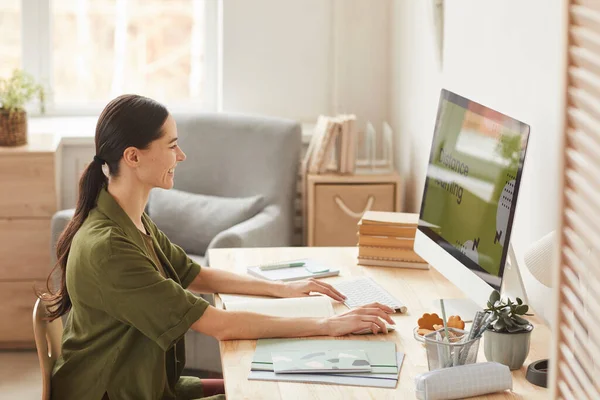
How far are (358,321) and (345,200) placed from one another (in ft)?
6.17

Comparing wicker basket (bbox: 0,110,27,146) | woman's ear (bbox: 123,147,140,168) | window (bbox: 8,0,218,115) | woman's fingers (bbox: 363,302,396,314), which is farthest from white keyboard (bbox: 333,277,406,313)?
window (bbox: 8,0,218,115)

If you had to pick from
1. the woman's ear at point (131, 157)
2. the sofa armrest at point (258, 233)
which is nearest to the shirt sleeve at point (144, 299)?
the woman's ear at point (131, 157)

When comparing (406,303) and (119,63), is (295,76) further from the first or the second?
(406,303)

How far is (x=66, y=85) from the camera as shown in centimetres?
466

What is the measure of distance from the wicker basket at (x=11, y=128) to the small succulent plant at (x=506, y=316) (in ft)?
8.42

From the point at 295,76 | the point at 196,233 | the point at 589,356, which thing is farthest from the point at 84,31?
the point at 589,356

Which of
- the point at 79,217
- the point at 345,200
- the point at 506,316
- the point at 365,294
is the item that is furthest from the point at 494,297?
the point at 345,200

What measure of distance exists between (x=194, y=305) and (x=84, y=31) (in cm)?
297

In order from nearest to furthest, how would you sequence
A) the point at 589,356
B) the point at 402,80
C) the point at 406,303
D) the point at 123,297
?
the point at 589,356, the point at 123,297, the point at 406,303, the point at 402,80

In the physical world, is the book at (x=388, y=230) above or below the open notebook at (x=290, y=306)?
above

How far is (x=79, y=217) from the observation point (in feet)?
7.11

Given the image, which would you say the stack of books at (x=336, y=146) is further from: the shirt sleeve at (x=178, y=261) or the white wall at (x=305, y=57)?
the shirt sleeve at (x=178, y=261)

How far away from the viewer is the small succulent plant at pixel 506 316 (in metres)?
1.89

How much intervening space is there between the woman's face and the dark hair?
0.05 feet
